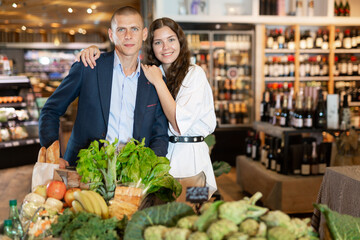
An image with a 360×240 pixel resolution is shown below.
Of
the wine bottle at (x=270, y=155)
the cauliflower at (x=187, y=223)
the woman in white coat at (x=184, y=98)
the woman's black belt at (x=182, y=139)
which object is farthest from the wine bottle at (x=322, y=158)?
the cauliflower at (x=187, y=223)

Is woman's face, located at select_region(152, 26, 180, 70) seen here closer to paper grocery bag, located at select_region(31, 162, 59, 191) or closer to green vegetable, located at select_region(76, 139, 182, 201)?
green vegetable, located at select_region(76, 139, 182, 201)

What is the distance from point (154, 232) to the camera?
1.16 meters

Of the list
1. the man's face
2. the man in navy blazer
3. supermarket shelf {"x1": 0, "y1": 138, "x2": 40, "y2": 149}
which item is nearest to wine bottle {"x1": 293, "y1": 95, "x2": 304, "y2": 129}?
the man in navy blazer

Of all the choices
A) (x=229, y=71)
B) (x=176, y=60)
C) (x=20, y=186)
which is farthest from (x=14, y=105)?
(x=176, y=60)

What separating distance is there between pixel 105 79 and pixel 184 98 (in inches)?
18.0

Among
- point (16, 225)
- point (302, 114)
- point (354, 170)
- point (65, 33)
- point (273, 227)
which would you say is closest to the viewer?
point (273, 227)

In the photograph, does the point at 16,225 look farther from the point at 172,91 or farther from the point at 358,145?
the point at 358,145

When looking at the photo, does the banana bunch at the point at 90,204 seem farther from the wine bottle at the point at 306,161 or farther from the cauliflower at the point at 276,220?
the wine bottle at the point at 306,161

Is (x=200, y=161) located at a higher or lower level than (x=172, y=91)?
lower

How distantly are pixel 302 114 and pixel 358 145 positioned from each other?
64 centimetres

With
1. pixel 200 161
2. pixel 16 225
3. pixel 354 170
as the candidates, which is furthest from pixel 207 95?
pixel 16 225

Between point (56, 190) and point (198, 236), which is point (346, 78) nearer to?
point (56, 190)

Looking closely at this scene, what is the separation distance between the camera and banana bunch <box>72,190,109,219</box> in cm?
148

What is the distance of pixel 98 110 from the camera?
86.7 inches
